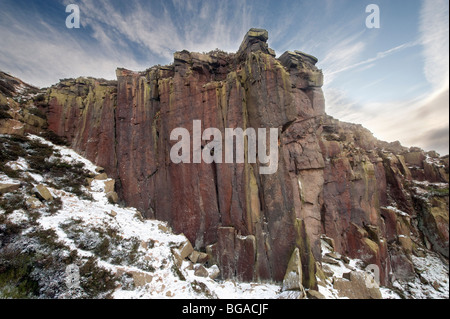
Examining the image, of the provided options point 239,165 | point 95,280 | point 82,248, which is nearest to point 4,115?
point 82,248

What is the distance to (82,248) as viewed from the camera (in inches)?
393

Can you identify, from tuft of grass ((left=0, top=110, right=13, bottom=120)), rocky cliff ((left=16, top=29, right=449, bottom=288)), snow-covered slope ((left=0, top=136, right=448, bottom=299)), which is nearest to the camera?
snow-covered slope ((left=0, top=136, right=448, bottom=299))

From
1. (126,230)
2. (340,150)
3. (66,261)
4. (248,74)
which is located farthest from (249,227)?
(340,150)

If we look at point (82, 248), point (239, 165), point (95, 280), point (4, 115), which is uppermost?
point (4, 115)

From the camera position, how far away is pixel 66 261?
8.88m

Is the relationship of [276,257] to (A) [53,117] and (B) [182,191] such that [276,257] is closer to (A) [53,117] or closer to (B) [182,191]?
(B) [182,191]

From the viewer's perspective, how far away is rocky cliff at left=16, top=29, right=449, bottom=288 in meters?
12.4

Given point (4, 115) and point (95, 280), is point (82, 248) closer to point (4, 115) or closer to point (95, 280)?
point (95, 280)

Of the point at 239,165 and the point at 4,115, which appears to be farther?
the point at 4,115

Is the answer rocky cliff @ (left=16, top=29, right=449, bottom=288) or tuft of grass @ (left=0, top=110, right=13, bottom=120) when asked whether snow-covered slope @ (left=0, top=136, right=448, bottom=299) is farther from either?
tuft of grass @ (left=0, top=110, right=13, bottom=120)

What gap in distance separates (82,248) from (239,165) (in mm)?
10827

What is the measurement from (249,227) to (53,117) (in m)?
25.2

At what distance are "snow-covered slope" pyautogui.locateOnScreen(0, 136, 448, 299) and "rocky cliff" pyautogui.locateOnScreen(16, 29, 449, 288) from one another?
1.89m

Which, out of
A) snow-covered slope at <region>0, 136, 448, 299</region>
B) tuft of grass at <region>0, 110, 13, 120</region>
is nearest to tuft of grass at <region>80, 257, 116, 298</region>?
snow-covered slope at <region>0, 136, 448, 299</region>
